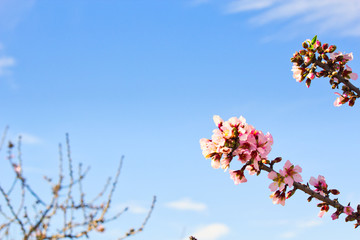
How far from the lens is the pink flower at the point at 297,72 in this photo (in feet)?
14.5

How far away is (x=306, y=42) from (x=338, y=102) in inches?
33.5

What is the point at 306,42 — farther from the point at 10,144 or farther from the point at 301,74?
the point at 10,144

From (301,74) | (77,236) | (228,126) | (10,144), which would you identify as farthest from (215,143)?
(10,144)

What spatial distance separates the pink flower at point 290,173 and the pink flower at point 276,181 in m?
0.04

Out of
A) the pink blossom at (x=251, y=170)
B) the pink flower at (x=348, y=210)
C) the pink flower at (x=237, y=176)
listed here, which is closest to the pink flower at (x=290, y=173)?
the pink blossom at (x=251, y=170)

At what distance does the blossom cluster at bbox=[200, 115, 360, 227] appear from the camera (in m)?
3.06

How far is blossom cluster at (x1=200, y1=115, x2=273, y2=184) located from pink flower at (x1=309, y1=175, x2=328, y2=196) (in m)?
0.99

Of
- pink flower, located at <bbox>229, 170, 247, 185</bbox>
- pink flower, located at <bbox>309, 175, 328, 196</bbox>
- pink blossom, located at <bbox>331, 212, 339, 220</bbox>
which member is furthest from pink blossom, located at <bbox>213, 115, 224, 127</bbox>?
pink blossom, located at <bbox>331, 212, 339, 220</bbox>

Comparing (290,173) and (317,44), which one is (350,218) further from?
(317,44)

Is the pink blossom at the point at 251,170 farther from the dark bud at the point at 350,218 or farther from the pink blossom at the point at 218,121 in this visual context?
the dark bud at the point at 350,218

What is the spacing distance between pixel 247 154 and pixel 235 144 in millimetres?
126

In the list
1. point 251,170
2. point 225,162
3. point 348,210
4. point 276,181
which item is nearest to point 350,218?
point 348,210

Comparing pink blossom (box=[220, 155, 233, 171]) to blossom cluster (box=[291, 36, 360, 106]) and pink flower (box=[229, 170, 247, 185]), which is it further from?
blossom cluster (box=[291, 36, 360, 106])

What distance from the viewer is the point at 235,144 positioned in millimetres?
3078
